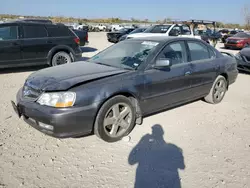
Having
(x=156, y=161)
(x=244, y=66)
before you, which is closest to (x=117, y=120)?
Result: (x=156, y=161)

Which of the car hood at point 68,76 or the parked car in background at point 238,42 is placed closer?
the car hood at point 68,76

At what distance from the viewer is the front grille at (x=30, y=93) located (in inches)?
132

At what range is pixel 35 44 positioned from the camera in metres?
7.83

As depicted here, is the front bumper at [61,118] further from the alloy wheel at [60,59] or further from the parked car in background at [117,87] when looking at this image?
the alloy wheel at [60,59]

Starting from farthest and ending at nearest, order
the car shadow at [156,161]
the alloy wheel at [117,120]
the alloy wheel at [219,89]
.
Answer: the alloy wheel at [219,89], the alloy wheel at [117,120], the car shadow at [156,161]

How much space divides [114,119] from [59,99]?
34.1 inches

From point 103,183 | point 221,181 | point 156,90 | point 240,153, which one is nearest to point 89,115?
point 103,183

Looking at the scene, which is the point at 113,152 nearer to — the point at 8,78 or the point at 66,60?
the point at 8,78

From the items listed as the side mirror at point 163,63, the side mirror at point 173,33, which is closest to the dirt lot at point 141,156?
the side mirror at point 163,63

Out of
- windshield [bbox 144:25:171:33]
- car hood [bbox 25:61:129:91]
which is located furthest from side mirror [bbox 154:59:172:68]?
windshield [bbox 144:25:171:33]

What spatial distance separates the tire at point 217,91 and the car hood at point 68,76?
2445 millimetres

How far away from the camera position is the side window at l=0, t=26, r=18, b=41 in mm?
7473

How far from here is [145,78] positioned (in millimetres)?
3830

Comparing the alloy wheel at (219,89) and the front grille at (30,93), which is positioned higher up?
the front grille at (30,93)
